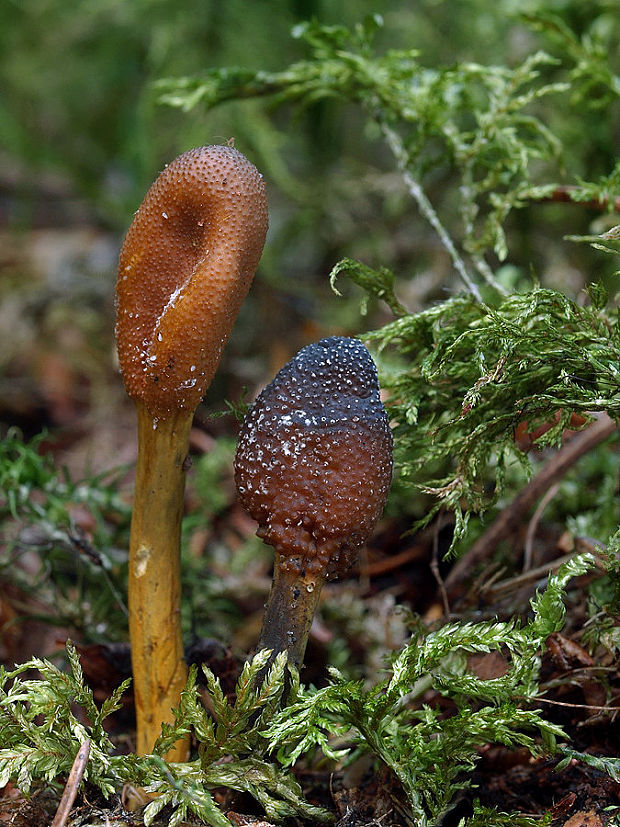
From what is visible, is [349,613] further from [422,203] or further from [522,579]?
[422,203]

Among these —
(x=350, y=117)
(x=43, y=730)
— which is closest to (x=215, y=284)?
(x=43, y=730)

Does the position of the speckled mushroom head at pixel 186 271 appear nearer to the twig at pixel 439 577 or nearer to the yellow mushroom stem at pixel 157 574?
the yellow mushroom stem at pixel 157 574

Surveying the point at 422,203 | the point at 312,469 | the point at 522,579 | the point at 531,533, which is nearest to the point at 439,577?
the point at 522,579

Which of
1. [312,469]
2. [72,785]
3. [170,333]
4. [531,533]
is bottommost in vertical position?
[531,533]

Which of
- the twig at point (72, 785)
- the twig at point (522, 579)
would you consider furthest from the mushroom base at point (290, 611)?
the twig at point (522, 579)

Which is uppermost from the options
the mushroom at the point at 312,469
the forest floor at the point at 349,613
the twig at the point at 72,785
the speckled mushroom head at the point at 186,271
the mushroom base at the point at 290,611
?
the speckled mushroom head at the point at 186,271

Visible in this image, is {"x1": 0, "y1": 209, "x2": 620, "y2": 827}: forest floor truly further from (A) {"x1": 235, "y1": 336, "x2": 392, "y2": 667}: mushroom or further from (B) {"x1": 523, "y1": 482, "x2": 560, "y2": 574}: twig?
(A) {"x1": 235, "y1": 336, "x2": 392, "y2": 667}: mushroom
